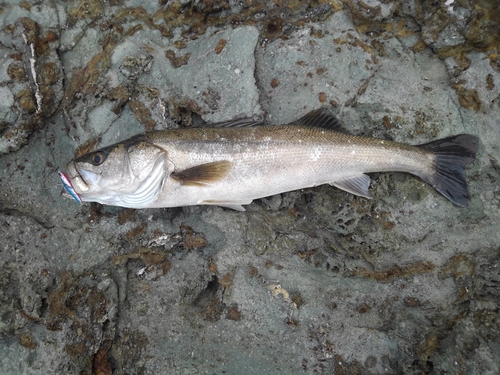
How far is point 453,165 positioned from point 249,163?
2.19 m

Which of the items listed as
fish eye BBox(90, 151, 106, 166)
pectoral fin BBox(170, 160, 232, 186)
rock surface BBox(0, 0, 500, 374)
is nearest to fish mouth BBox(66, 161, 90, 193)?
fish eye BBox(90, 151, 106, 166)

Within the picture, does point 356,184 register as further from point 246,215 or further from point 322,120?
point 246,215

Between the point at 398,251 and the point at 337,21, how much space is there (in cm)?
272

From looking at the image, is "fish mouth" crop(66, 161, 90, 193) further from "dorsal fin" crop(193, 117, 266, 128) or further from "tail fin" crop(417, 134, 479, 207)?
"tail fin" crop(417, 134, 479, 207)

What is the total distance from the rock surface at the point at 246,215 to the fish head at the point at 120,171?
0.56 meters

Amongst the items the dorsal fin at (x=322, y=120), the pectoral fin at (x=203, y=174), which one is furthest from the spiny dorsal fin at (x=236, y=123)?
the dorsal fin at (x=322, y=120)

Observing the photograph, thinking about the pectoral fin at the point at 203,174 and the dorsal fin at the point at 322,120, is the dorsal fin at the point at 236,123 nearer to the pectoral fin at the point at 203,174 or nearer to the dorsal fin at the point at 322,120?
the pectoral fin at the point at 203,174

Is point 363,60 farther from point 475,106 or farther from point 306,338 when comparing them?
point 306,338

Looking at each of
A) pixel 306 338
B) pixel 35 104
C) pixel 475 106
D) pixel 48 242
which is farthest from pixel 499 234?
pixel 35 104

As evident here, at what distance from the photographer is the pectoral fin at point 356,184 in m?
3.97

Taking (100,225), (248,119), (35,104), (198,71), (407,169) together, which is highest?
(35,104)

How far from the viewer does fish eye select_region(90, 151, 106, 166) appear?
3717 mm

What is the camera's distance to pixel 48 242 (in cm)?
404

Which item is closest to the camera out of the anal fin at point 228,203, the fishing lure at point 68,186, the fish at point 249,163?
the fishing lure at point 68,186
